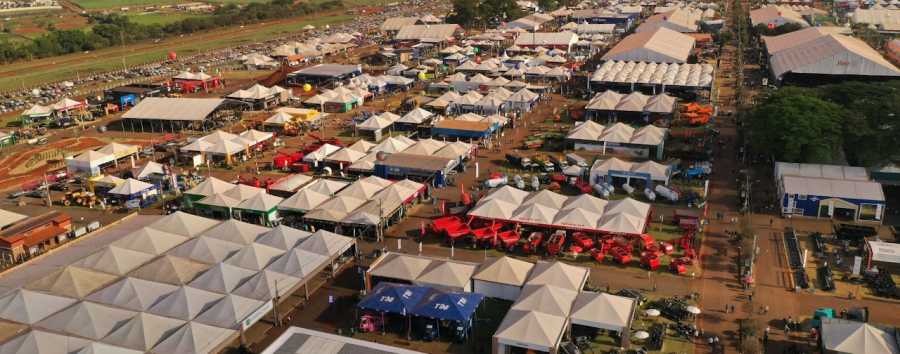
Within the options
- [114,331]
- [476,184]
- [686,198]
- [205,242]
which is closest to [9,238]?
[205,242]

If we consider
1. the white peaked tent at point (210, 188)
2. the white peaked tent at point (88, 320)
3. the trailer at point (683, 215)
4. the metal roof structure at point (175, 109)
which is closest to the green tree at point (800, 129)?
the trailer at point (683, 215)

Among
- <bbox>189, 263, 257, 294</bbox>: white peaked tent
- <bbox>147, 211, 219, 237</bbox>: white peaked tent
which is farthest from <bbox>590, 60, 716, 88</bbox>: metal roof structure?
<bbox>189, 263, 257, 294</bbox>: white peaked tent

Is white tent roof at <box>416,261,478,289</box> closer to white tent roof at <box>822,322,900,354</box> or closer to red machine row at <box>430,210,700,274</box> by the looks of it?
red machine row at <box>430,210,700,274</box>

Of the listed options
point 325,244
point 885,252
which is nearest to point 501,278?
point 325,244

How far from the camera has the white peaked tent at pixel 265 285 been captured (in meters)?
26.4

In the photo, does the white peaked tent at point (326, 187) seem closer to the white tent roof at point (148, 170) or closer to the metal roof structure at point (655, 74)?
the white tent roof at point (148, 170)

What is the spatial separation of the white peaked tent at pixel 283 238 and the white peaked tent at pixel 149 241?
407 centimetres

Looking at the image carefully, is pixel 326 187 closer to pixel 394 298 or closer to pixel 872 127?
pixel 394 298

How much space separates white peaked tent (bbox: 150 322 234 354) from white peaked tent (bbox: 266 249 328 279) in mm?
4675

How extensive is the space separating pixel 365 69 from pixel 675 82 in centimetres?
4129

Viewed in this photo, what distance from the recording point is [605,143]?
48062mm

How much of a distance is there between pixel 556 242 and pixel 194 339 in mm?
17096

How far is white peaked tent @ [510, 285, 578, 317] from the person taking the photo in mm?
24719

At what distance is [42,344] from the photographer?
870 inches
